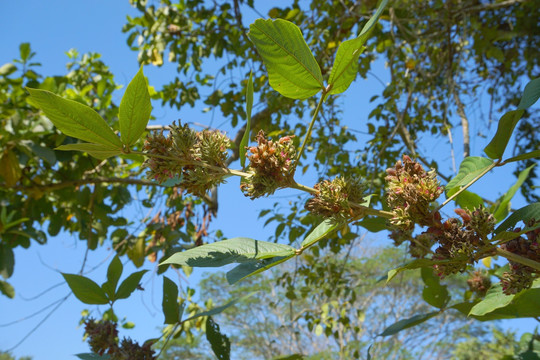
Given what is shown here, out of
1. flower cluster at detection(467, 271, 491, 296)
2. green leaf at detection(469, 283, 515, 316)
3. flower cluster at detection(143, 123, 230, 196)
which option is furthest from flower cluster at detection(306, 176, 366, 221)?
flower cluster at detection(467, 271, 491, 296)

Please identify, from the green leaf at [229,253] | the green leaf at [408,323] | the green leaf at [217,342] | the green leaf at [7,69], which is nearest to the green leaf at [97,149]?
the green leaf at [229,253]

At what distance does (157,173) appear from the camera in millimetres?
521

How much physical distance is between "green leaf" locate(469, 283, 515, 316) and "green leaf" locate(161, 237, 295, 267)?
27cm

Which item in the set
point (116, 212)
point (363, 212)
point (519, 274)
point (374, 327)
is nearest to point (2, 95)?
point (116, 212)

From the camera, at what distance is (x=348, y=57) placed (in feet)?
1.64

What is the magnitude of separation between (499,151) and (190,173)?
40 cm

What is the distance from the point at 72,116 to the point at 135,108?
0.22 feet

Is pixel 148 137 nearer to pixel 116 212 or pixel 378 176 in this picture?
pixel 378 176

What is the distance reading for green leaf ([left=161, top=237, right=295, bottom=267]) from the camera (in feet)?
1.64

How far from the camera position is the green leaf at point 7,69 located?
2154 mm

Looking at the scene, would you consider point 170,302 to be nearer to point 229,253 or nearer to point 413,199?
point 229,253

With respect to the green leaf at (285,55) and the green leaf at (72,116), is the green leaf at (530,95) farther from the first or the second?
the green leaf at (72,116)

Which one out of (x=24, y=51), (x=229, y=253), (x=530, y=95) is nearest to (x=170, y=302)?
(x=229, y=253)

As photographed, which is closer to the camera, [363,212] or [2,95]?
[363,212]
